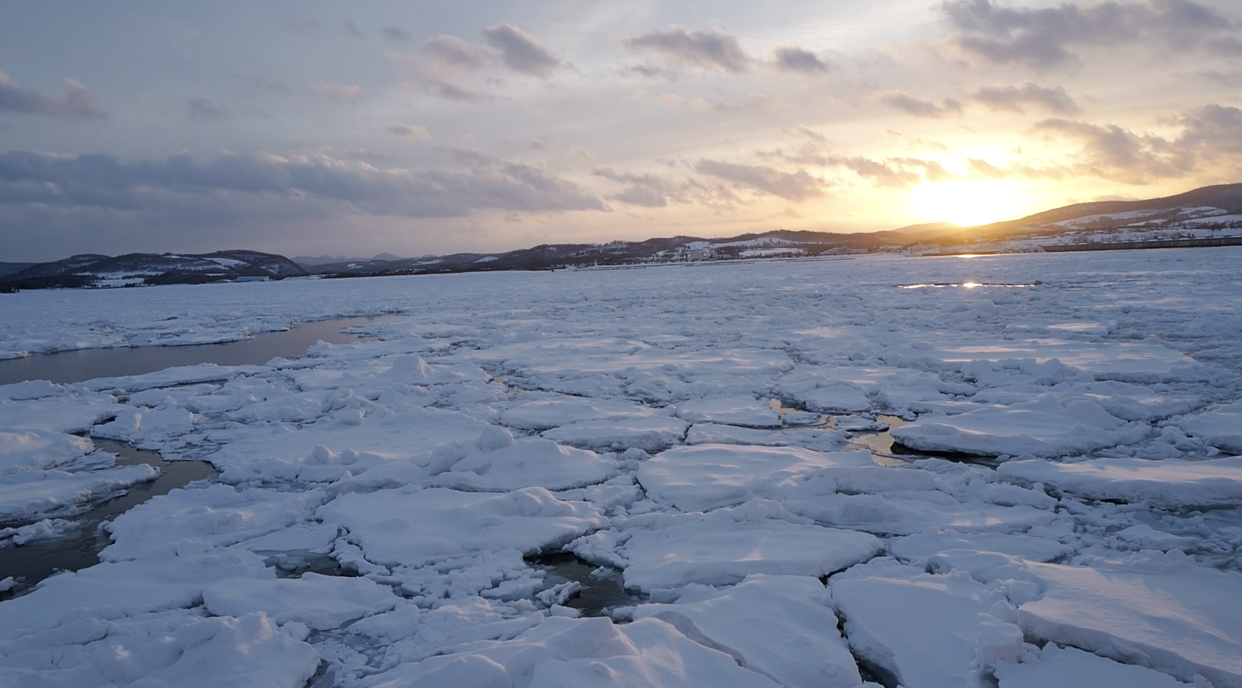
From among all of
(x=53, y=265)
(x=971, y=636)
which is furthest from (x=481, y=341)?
(x=53, y=265)

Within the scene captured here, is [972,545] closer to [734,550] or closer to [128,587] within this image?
[734,550]

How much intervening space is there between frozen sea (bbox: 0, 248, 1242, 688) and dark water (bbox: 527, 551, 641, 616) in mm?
20

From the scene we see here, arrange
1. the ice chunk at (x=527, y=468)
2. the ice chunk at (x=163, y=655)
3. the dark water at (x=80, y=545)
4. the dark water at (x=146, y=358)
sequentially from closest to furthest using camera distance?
1. the ice chunk at (x=163, y=655)
2. the dark water at (x=80, y=545)
3. the ice chunk at (x=527, y=468)
4. the dark water at (x=146, y=358)

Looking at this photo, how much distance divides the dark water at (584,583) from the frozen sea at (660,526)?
20 millimetres

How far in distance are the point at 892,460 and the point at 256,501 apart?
5.12 m

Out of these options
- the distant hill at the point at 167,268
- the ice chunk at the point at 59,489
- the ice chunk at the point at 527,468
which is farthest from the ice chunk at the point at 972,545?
the distant hill at the point at 167,268

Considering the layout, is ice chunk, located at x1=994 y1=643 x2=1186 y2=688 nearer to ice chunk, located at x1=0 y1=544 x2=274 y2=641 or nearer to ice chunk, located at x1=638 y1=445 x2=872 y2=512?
ice chunk, located at x1=638 y1=445 x2=872 y2=512

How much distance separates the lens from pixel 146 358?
541 inches

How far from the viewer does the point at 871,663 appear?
110 inches

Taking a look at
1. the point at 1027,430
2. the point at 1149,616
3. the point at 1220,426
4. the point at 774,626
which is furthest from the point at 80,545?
the point at 1220,426

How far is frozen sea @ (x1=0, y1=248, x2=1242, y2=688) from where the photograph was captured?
2.71 metres

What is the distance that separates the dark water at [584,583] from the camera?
3307 mm

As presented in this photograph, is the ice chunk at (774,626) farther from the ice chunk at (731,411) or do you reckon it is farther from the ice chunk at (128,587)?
the ice chunk at (731,411)

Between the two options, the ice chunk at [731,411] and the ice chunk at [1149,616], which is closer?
the ice chunk at [1149,616]
